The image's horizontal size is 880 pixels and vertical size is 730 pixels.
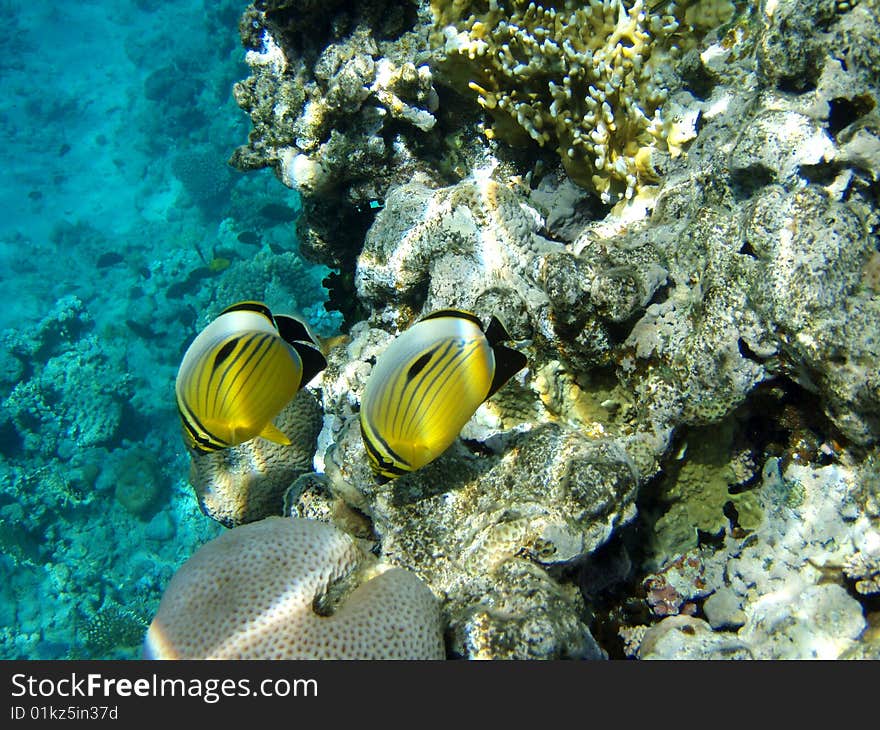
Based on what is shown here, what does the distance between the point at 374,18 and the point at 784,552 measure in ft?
13.6

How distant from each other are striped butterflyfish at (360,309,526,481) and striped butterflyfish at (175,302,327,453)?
0.37 metres

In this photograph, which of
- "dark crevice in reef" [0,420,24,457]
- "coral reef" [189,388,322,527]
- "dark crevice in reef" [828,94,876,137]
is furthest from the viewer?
"dark crevice in reef" [0,420,24,457]

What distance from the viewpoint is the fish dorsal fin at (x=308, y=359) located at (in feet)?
6.49

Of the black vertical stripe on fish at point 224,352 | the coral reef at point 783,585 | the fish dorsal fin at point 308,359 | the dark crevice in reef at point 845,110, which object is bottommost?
the coral reef at point 783,585

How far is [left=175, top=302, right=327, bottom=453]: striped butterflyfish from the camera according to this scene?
1.87 metres

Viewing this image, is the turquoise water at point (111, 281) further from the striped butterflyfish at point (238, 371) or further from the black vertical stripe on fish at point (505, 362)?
the black vertical stripe on fish at point (505, 362)

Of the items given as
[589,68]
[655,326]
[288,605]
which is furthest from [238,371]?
[589,68]

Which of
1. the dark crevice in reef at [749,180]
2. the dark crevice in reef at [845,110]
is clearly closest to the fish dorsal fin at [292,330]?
the dark crevice in reef at [749,180]

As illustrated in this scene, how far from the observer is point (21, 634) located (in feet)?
32.2

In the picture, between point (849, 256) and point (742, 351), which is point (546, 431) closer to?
point (742, 351)

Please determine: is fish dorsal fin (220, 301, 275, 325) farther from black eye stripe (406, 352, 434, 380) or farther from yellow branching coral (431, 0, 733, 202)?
yellow branching coral (431, 0, 733, 202)

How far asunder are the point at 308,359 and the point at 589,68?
2407 mm

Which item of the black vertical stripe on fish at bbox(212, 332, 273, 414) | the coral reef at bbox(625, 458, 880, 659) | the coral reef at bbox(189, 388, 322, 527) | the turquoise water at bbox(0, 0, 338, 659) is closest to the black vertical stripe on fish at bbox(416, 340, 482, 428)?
the black vertical stripe on fish at bbox(212, 332, 273, 414)
